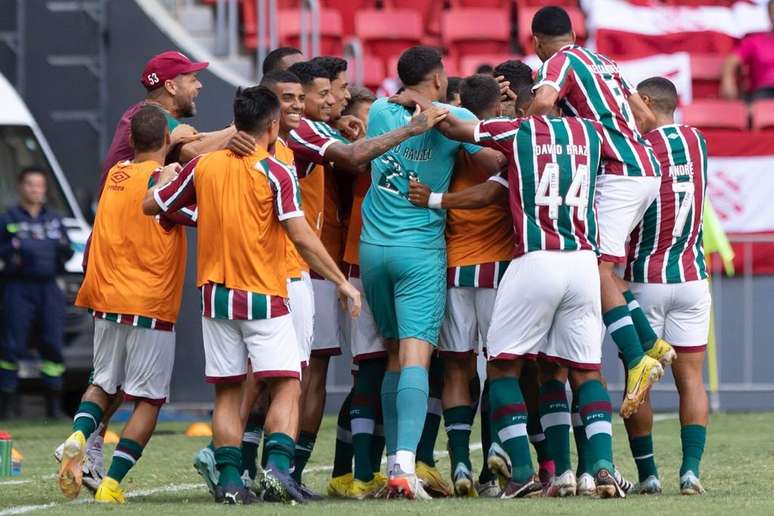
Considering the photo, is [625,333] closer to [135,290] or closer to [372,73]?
[135,290]

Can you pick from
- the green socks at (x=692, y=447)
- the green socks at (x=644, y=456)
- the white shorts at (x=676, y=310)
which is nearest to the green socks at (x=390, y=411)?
the green socks at (x=644, y=456)

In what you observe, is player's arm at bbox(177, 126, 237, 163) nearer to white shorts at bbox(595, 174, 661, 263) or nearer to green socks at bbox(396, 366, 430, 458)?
green socks at bbox(396, 366, 430, 458)

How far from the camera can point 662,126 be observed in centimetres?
865

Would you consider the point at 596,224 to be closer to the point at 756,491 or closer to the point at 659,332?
the point at 659,332

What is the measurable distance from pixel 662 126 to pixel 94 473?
3.37 metres

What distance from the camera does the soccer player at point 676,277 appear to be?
8.31m

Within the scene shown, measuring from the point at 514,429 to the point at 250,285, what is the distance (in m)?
1.42

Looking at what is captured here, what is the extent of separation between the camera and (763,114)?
16.2 meters

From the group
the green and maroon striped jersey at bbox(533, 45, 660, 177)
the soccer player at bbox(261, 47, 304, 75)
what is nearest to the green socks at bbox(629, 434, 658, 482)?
the green and maroon striped jersey at bbox(533, 45, 660, 177)

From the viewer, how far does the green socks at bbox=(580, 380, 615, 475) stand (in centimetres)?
786

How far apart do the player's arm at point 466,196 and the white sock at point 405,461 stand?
4.01 ft

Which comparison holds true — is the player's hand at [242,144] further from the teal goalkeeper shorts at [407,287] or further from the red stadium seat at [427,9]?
the red stadium seat at [427,9]

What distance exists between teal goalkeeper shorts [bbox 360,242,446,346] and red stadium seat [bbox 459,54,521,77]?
329 inches

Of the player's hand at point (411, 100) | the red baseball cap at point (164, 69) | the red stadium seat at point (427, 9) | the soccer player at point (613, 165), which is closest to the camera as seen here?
the soccer player at point (613, 165)
